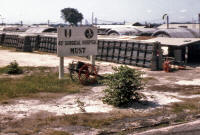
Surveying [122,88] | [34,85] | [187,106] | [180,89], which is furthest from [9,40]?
[187,106]

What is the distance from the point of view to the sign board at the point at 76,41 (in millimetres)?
19750

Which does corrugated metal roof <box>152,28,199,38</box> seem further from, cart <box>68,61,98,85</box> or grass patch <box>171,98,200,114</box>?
grass patch <box>171,98,200,114</box>

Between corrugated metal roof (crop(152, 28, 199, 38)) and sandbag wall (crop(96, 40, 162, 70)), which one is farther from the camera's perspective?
corrugated metal roof (crop(152, 28, 199, 38))

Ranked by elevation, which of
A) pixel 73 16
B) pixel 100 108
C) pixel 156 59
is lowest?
pixel 100 108

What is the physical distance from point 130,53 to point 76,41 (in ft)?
27.7

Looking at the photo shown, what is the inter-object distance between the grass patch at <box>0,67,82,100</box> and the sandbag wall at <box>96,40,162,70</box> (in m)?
7.80

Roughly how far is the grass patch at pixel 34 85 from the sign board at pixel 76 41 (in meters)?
1.98

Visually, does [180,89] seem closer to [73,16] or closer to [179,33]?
[179,33]

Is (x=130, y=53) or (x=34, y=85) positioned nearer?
(x=34, y=85)

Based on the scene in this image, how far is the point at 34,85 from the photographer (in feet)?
58.8

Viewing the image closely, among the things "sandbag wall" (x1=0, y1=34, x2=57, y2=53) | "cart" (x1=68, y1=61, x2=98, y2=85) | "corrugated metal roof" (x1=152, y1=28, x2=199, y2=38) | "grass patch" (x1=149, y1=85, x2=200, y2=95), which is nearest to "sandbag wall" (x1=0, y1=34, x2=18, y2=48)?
"sandbag wall" (x1=0, y1=34, x2=57, y2=53)

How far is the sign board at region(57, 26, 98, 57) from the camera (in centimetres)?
1975

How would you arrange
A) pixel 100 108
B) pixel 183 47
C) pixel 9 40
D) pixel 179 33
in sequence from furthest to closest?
pixel 9 40
pixel 179 33
pixel 183 47
pixel 100 108

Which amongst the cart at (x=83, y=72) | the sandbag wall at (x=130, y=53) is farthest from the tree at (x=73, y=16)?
the cart at (x=83, y=72)
